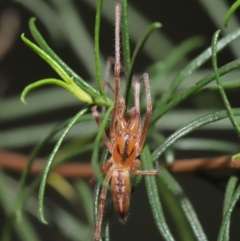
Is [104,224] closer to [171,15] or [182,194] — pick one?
[182,194]

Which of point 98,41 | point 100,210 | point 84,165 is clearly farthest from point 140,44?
point 84,165

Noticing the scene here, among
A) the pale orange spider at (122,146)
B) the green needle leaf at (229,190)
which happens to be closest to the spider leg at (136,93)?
the pale orange spider at (122,146)

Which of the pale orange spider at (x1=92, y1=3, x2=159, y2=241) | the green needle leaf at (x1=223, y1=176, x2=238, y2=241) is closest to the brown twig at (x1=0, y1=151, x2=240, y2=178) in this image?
the green needle leaf at (x1=223, y1=176, x2=238, y2=241)

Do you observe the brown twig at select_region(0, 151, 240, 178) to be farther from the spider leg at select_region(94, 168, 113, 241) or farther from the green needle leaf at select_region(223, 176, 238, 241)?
the spider leg at select_region(94, 168, 113, 241)

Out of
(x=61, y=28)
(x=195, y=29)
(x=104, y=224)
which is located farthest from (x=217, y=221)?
(x=104, y=224)

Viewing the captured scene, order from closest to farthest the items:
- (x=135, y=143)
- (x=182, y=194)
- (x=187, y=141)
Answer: (x=135, y=143) → (x=182, y=194) → (x=187, y=141)

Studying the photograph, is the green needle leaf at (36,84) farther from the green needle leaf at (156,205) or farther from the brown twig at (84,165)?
the brown twig at (84,165)

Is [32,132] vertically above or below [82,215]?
above

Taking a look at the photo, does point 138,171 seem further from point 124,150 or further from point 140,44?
point 140,44
